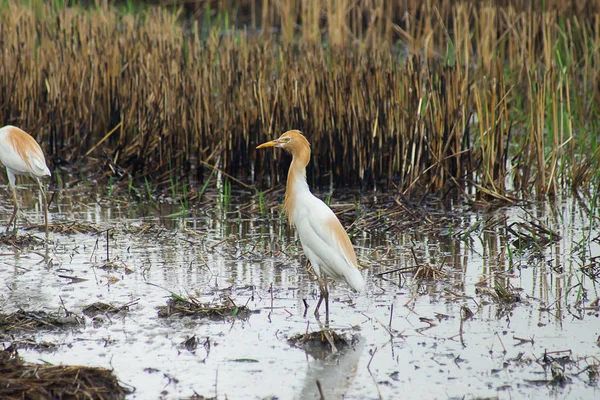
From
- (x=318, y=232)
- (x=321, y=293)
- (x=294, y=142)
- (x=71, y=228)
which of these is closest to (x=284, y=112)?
(x=71, y=228)

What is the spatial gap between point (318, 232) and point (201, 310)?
0.80m

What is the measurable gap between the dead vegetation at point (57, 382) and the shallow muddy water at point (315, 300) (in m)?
0.18

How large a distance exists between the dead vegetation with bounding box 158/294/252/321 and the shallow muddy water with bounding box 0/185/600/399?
0.05 m

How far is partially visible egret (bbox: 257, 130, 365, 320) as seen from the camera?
15.9 feet

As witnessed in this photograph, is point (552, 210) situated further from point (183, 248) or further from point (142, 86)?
point (142, 86)

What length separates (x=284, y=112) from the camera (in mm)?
7793

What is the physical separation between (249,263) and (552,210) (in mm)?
2815

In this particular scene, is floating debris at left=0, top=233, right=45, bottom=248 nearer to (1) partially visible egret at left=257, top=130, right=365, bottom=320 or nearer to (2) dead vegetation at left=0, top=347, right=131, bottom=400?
(1) partially visible egret at left=257, top=130, right=365, bottom=320

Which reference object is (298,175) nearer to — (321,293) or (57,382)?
(321,293)

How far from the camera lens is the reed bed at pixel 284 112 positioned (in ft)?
24.6

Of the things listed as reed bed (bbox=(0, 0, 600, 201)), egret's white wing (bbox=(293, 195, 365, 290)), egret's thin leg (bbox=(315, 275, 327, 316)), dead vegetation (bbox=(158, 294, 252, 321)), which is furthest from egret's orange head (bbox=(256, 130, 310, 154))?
reed bed (bbox=(0, 0, 600, 201))

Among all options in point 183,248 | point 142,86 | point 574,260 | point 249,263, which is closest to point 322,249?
point 249,263

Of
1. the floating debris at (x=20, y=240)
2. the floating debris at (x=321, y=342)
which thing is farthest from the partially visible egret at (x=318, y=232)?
Result: the floating debris at (x=20, y=240)

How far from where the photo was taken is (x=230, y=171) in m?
8.07
